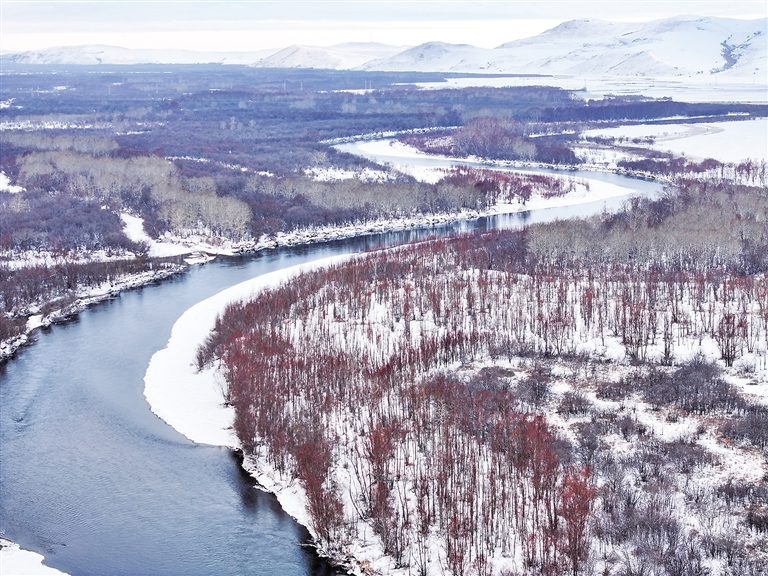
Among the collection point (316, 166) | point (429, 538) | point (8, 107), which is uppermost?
point (8, 107)

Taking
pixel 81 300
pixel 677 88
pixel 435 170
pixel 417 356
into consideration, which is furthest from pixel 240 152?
pixel 677 88

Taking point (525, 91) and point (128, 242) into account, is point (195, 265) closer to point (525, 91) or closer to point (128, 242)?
point (128, 242)

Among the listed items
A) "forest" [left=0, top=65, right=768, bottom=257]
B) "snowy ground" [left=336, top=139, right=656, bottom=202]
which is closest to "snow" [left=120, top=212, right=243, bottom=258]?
"forest" [left=0, top=65, right=768, bottom=257]

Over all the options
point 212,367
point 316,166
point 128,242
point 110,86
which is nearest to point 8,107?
point 110,86

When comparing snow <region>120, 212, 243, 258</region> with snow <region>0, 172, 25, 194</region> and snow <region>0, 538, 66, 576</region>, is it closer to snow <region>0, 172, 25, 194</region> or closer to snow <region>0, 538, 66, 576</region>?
snow <region>0, 172, 25, 194</region>

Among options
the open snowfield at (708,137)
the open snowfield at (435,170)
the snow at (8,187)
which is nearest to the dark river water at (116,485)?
the snow at (8,187)

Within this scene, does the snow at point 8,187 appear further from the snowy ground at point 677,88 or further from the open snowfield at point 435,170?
the snowy ground at point 677,88
